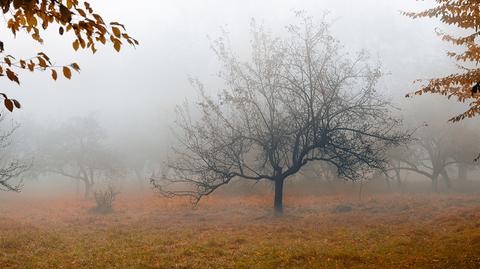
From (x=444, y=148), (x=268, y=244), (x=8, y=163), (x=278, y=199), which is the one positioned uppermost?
(x=444, y=148)

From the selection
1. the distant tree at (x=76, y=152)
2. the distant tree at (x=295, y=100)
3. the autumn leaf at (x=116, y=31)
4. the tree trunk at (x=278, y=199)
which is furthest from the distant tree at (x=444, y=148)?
the autumn leaf at (x=116, y=31)

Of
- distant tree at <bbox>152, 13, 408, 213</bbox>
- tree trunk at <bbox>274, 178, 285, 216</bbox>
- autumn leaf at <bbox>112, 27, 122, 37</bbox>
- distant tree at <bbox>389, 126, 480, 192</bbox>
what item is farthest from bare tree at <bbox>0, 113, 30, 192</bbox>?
→ distant tree at <bbox>389, 126, 480, 192</bbox>

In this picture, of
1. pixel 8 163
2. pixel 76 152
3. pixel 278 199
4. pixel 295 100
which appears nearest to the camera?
pixel 295 100

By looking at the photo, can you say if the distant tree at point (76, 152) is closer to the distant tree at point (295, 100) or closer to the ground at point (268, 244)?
the ground at point (268, 244)

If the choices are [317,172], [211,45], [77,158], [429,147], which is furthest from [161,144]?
[211,45]

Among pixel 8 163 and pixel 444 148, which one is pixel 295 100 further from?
pixel 8 163

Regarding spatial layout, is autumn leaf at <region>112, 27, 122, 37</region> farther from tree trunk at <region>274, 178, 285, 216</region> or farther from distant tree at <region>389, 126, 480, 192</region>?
distant tree at <region>389, 126, 480, 192</region>

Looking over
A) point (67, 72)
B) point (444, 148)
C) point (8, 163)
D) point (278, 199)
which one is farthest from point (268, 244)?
point (8, 163)

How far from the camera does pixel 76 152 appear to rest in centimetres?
6072

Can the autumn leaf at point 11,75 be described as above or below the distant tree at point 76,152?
below

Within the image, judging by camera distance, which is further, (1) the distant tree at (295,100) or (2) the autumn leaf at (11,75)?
(1) the distant tree at (295,100)

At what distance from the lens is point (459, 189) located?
4922 cm

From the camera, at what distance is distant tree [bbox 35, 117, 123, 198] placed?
59.8 metres

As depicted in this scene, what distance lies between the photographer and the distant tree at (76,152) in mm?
59781
